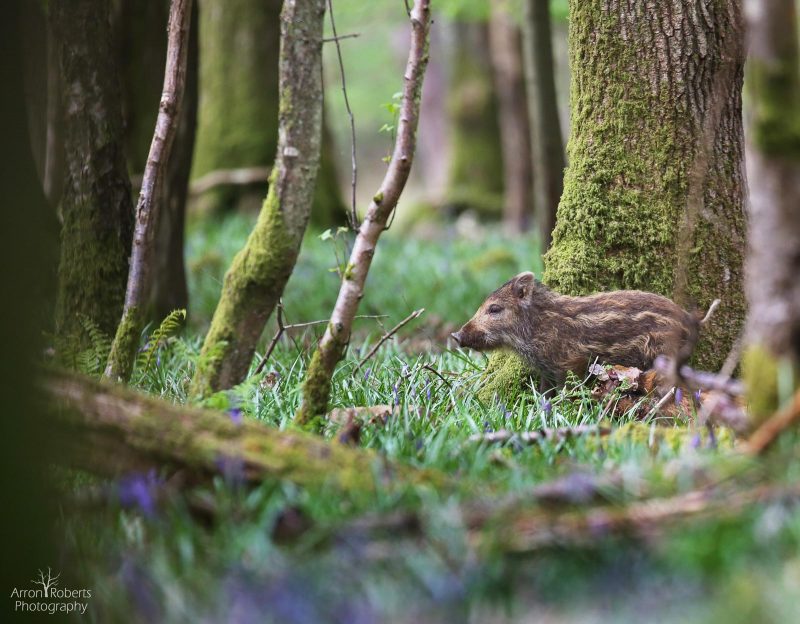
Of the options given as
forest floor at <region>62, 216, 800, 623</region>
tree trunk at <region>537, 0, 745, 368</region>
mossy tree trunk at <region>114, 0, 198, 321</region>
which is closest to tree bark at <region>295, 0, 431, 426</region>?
forest floor at <region>62, 216, 800, 623</region>

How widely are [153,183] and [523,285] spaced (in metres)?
2.34

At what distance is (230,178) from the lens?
12.5 m

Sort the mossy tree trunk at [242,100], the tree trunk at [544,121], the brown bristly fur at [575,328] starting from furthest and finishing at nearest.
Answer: the mossy tree trunk at [242,100] → the tree trunk at [544,121] → the brown bristly fur at [575,328]

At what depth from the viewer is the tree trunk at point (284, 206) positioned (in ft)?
15.5

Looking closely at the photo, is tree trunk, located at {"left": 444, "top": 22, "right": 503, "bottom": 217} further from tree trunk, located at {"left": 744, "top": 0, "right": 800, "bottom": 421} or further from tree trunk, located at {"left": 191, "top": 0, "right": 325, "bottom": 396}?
tree trunk, located at {"left": 744, "top": 0, "right": 800, "bottom": 421}

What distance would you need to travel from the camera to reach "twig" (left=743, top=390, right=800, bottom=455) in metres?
2.93

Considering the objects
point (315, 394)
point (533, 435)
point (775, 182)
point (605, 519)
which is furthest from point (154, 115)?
point (605, 519)

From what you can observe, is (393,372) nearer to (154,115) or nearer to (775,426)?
(775,426)

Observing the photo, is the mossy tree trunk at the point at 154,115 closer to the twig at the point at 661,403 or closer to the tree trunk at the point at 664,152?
the tree trunk at the point at 664,152

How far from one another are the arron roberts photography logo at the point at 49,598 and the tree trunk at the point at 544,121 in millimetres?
7217

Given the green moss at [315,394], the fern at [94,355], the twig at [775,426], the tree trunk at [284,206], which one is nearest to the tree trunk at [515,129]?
the tree trunk at [284,206]

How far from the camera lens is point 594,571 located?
274 cm

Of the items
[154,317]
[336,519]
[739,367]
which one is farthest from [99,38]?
[739,367]

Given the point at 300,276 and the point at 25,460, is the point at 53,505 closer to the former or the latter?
the point at 25,460
